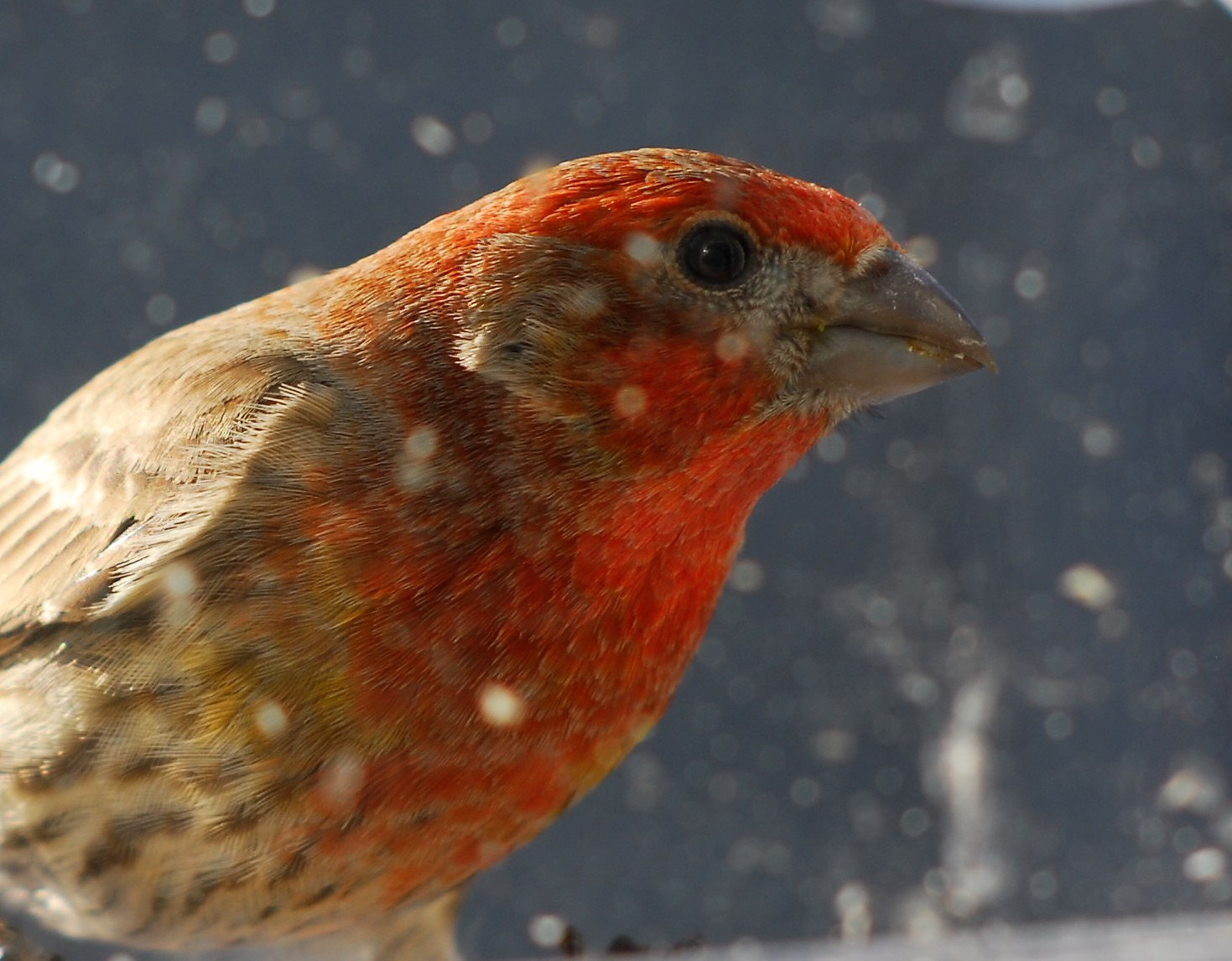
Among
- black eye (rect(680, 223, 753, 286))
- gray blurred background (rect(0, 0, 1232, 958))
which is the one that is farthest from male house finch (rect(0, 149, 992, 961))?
gray blurred background (rect(0, 0, 1232, 958))

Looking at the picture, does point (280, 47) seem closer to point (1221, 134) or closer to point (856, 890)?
point (1221, 134)

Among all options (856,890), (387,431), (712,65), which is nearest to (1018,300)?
(712,65)

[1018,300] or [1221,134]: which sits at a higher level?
[1221,134]

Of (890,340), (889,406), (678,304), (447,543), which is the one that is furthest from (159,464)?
(889,406)

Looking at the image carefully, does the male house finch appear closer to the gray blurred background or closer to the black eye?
the black eye

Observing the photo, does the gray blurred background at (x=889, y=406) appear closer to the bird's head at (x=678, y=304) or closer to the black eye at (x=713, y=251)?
the bird's head at (x=678, y=304)

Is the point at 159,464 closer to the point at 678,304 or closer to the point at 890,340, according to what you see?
the point at 678,304

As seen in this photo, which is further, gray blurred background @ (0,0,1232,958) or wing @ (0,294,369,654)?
gray blurred background @ (0,0,1232,958)
